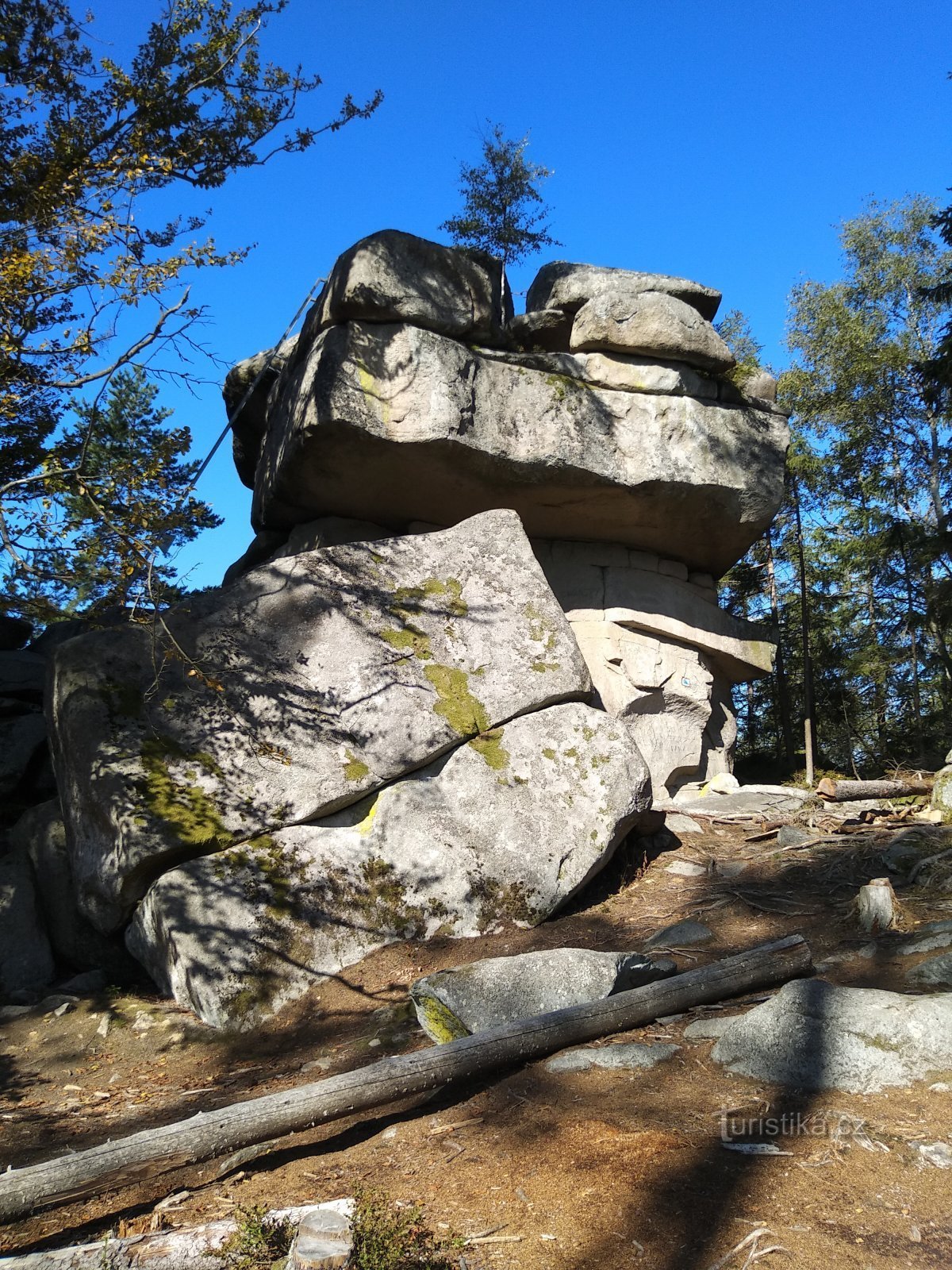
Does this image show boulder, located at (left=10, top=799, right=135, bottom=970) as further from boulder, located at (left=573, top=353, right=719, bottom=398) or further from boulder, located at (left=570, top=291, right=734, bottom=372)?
boulder, located at (left=570, top=291, right=734, bottom=372)

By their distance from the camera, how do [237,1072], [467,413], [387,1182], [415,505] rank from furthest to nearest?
[415,505] < [467,413] < [237,1072] < [387,1182]

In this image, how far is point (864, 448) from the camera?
58.9 feet

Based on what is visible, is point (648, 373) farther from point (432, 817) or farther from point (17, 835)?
point (17, 835)

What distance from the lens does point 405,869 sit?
621cm

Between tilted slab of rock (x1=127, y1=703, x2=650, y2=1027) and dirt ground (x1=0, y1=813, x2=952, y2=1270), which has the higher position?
tilted slab of rock (x1=127, y1=703, x2=650, y2=1027)

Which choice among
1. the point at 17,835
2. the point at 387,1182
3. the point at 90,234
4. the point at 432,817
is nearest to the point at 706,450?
the point at 432,817

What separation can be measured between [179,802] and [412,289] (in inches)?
220

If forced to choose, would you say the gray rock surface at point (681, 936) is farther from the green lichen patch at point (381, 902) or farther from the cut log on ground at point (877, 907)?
the green lichen patch at point (381, 902)

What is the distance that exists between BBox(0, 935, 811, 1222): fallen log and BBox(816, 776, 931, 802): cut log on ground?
4406mm

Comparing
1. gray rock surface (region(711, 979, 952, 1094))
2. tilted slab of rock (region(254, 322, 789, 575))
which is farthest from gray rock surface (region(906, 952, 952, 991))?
tilted slab of rock (region(254, 322, 789, 575))

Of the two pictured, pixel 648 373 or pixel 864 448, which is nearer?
pixel 648 373

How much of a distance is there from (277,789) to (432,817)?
1.08m

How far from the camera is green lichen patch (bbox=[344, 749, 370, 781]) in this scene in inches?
251

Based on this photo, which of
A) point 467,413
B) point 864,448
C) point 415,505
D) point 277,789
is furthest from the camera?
point 864,448
